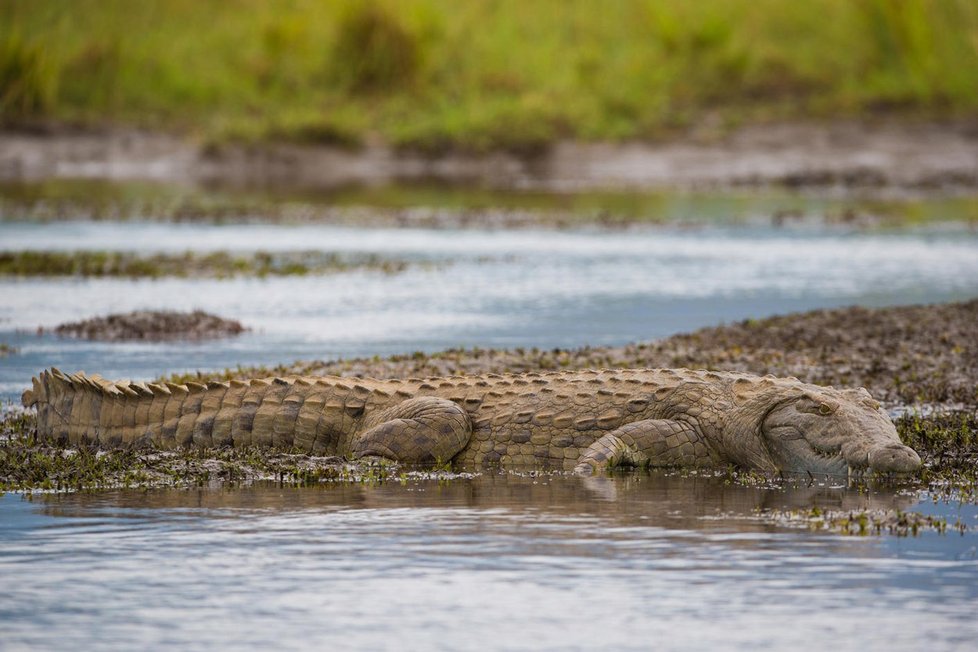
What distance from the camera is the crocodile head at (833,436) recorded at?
9.58 metres

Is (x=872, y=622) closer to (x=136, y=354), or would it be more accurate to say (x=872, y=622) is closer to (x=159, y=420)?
(x=159, y=420)

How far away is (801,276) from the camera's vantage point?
944 inches

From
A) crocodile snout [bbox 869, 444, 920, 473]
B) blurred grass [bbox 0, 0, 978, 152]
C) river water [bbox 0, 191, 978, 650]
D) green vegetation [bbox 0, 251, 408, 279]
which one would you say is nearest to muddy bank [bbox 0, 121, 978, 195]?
blurred grass [bbox 0, 0, 978, 152]

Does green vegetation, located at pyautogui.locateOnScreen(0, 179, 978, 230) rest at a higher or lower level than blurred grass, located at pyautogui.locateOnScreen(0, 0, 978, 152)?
lower

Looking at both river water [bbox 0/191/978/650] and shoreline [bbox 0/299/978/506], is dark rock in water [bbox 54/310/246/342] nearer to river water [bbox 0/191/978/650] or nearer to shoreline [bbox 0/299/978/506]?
river water [bbox 0/191/978/650]

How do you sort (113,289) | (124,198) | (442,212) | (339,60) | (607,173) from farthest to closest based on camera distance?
(339,60) < (607,173) < (124,198) < (442,212) < (113,289)

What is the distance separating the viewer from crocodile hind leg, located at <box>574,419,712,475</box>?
10.0m

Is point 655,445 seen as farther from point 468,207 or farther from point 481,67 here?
point 481,67

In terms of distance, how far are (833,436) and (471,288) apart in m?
12.9

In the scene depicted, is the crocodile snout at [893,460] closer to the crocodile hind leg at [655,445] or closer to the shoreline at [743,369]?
the shoreline at [743,369]

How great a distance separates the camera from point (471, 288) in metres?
22.4

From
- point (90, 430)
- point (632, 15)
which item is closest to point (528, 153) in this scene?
point (632, 15)

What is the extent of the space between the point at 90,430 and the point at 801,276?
49.6 feet

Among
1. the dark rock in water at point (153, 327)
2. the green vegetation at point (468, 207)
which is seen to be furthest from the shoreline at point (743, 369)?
the green vegetation at point (468, 207)
